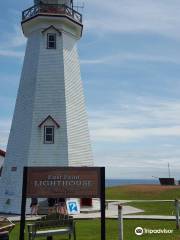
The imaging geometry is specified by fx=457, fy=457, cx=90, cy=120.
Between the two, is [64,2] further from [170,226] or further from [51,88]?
[170,226]

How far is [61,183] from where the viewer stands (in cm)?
1262

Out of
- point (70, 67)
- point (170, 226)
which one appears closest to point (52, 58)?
point (70, 67)

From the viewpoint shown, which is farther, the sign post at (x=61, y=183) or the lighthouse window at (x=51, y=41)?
the lighthouse window at (x=51, y=41)

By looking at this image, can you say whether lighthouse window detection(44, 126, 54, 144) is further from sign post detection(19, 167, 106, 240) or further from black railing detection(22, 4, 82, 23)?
sign post detection(19, 167, 106, 240)

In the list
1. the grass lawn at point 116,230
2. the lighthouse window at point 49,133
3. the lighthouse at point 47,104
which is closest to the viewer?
the grass lawn at point 116,230

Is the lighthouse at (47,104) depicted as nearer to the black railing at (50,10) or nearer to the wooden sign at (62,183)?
the black railing at (50,10)

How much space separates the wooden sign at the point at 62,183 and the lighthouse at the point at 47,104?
1358cm

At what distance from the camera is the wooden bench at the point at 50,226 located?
1279 centimetres

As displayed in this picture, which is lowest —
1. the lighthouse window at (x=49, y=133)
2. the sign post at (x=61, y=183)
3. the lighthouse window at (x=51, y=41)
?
the sign post at (x=61, y=183)

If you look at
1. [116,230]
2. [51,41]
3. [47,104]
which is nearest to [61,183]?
[116,230]

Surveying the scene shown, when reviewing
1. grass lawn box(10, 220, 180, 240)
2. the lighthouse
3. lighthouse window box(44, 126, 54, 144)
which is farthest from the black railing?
grass lawn box(10, 220, 180, 240)

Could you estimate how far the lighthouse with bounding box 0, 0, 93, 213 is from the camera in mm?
26625

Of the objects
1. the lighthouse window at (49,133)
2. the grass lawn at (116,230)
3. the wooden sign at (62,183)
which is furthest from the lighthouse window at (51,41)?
the wooden sign at (62,183)

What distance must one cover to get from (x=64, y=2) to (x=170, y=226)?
17.5 metres
